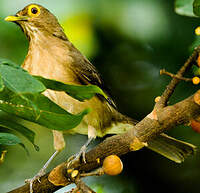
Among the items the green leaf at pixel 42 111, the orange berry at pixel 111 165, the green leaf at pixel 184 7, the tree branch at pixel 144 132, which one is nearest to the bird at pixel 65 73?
the tree branch at pixel 144 132

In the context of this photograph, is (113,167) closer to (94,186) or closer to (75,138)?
(94,186)

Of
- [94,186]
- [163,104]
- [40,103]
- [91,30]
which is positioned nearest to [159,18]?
[91,30]

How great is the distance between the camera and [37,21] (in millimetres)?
5438

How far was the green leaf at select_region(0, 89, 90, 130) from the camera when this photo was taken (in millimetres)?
2689

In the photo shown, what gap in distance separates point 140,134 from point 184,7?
1671 mm

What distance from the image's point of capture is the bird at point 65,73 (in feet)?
16.0

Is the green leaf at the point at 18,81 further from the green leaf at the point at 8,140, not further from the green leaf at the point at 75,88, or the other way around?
the green leaf at the point at 8,140

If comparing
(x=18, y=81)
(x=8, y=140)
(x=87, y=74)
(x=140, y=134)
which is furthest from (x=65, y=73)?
(x=18, y=81)

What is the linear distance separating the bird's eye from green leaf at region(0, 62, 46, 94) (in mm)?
3055

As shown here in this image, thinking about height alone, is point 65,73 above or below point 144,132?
above

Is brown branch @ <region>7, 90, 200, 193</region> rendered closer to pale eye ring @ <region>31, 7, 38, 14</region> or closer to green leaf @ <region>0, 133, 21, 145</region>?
green leaf @ <region>0, 133, 21, 145</region>

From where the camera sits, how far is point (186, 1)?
4379 mm

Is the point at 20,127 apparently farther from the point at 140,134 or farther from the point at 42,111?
the point at 140,134

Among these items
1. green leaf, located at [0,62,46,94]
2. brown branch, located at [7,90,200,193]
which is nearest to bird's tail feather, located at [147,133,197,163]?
brown branch, located at [7,90,200,193]
